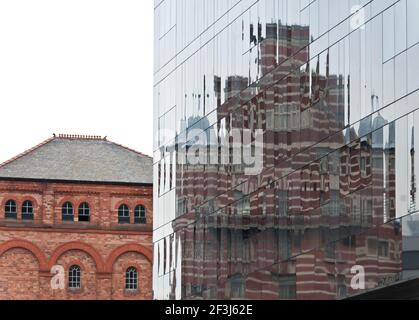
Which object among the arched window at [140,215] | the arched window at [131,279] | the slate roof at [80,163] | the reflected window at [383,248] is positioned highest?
the slate roof at [80,163]

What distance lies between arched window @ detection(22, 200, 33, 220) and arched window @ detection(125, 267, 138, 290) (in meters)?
7.53

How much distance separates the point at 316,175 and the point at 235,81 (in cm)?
726

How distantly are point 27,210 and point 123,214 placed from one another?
671 centimetres

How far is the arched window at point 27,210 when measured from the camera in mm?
96188

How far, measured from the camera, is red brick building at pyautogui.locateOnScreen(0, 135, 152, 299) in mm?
95438

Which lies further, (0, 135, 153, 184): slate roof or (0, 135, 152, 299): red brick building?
(0, 135, 153, 184): slate roof

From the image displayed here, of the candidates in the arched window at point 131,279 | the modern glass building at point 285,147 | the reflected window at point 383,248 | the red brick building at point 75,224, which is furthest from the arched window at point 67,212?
the reflected window at point 383,248

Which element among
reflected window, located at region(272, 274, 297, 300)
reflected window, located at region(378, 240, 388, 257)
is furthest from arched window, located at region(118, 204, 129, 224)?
reflected window, located at region(378, 240, 388, 257)

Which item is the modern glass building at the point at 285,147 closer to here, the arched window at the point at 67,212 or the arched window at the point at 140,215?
the arched window at the point at 67,212

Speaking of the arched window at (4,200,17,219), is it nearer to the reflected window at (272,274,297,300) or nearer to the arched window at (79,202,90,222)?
the arched window at (79,202,90,222)
